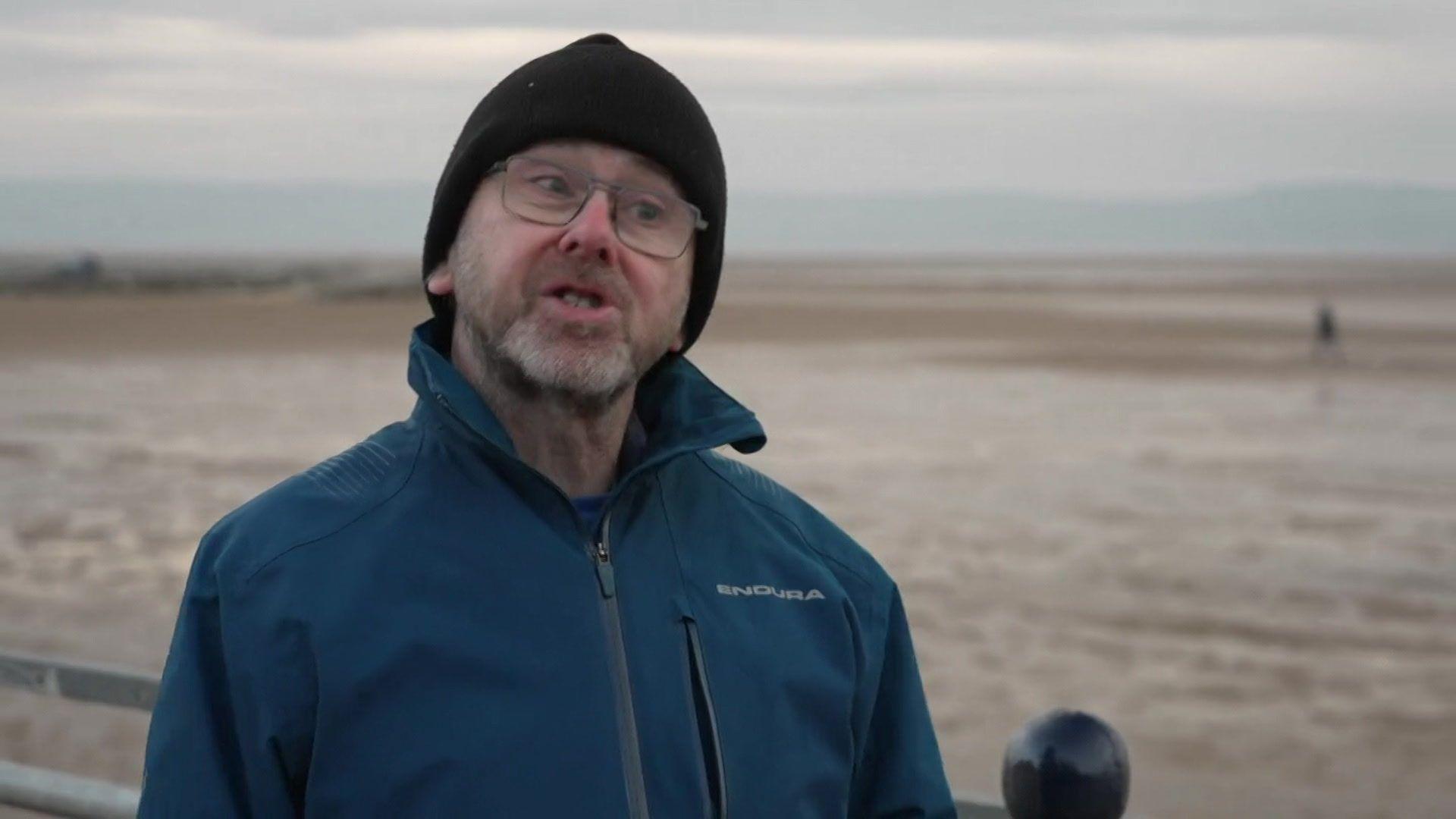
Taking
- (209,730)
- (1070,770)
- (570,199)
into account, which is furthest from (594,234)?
(1070,770)

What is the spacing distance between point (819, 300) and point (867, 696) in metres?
57.4

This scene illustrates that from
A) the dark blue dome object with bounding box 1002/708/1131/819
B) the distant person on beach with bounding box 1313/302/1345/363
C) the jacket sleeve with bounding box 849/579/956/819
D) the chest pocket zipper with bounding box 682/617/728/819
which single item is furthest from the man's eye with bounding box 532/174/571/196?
the distant person on beach with bounding box 1313/302/1345/363

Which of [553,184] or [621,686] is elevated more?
[553,184]

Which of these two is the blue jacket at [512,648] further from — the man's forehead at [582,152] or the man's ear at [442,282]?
the man's forehead at [582,152]

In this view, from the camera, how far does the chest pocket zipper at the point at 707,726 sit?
2143 mm

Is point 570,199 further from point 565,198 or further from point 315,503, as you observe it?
point 315,503

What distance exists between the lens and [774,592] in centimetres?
231

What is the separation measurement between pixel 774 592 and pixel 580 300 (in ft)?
1.44

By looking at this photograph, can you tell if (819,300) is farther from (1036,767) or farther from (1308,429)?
(1036,767)

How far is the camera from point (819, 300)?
2346 inches

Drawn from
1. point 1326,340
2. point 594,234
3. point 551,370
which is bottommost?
point 1326,340

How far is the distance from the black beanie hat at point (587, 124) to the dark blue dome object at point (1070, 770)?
2.65ft

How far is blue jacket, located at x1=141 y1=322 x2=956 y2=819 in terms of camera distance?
1992mm

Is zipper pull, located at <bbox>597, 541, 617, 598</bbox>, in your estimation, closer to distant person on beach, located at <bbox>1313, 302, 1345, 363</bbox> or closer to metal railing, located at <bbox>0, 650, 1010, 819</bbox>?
metal railing, located at <bbox>0, 650, 1010, 819</bbox>
